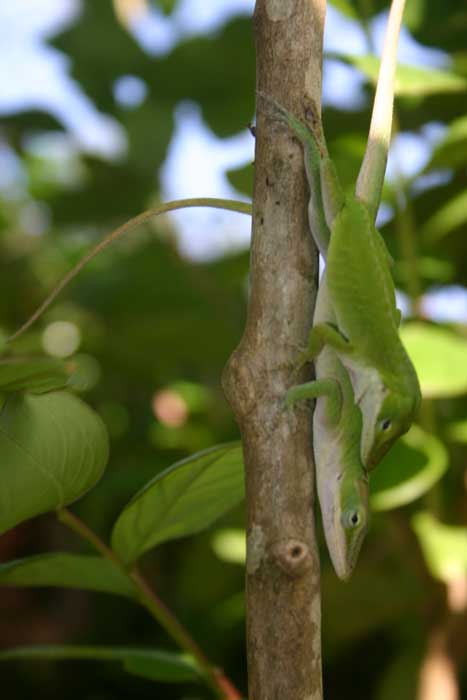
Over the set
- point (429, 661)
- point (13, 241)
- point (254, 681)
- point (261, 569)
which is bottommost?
point (429, 661)

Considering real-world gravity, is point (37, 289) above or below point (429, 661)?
above

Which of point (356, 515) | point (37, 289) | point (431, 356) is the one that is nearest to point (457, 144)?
point (431, 356)

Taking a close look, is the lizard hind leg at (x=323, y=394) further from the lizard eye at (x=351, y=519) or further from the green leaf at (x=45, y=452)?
the green leaf at (x=45, y=452)

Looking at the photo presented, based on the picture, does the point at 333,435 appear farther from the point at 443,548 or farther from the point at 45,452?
the point at 443,548

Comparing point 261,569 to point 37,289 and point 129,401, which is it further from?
point 37,289

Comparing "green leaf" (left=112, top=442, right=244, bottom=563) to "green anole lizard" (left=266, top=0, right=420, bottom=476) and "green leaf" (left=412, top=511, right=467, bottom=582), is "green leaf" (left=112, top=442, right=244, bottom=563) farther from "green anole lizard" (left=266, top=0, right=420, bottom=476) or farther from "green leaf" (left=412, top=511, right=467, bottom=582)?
"green leaf" (left=412, top=511, right=467, bottom=582)

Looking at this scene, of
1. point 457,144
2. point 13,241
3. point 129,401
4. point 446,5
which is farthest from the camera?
point 13,241

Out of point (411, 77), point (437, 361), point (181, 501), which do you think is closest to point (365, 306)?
point (181, 501)
